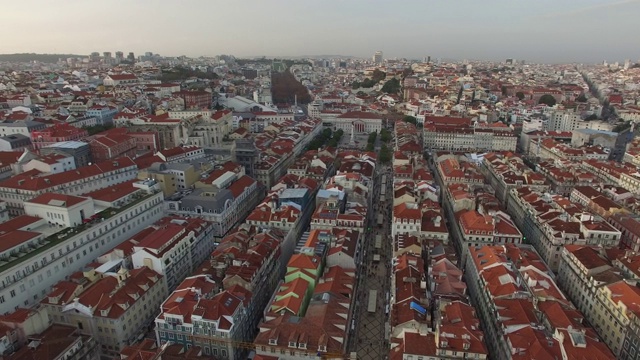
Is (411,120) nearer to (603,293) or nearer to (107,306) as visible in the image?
(603,293)

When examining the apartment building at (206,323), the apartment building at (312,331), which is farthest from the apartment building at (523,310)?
the apartment building at (206,323)

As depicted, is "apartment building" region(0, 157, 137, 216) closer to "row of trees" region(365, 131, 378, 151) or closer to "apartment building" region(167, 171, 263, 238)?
"apartment building" region(167, 171, 263, 238)

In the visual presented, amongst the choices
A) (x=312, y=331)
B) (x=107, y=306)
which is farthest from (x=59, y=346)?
(x=312, y=331)

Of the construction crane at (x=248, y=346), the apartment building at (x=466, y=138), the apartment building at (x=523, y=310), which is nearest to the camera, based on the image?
the apartment building at (x=523, y=310)

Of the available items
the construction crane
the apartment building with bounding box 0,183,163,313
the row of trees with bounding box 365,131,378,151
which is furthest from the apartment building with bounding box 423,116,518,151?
the construction crane

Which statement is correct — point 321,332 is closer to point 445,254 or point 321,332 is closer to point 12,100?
point 445,254

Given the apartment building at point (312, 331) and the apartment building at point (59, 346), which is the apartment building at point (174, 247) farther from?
the apartment building at point (312, 331)
